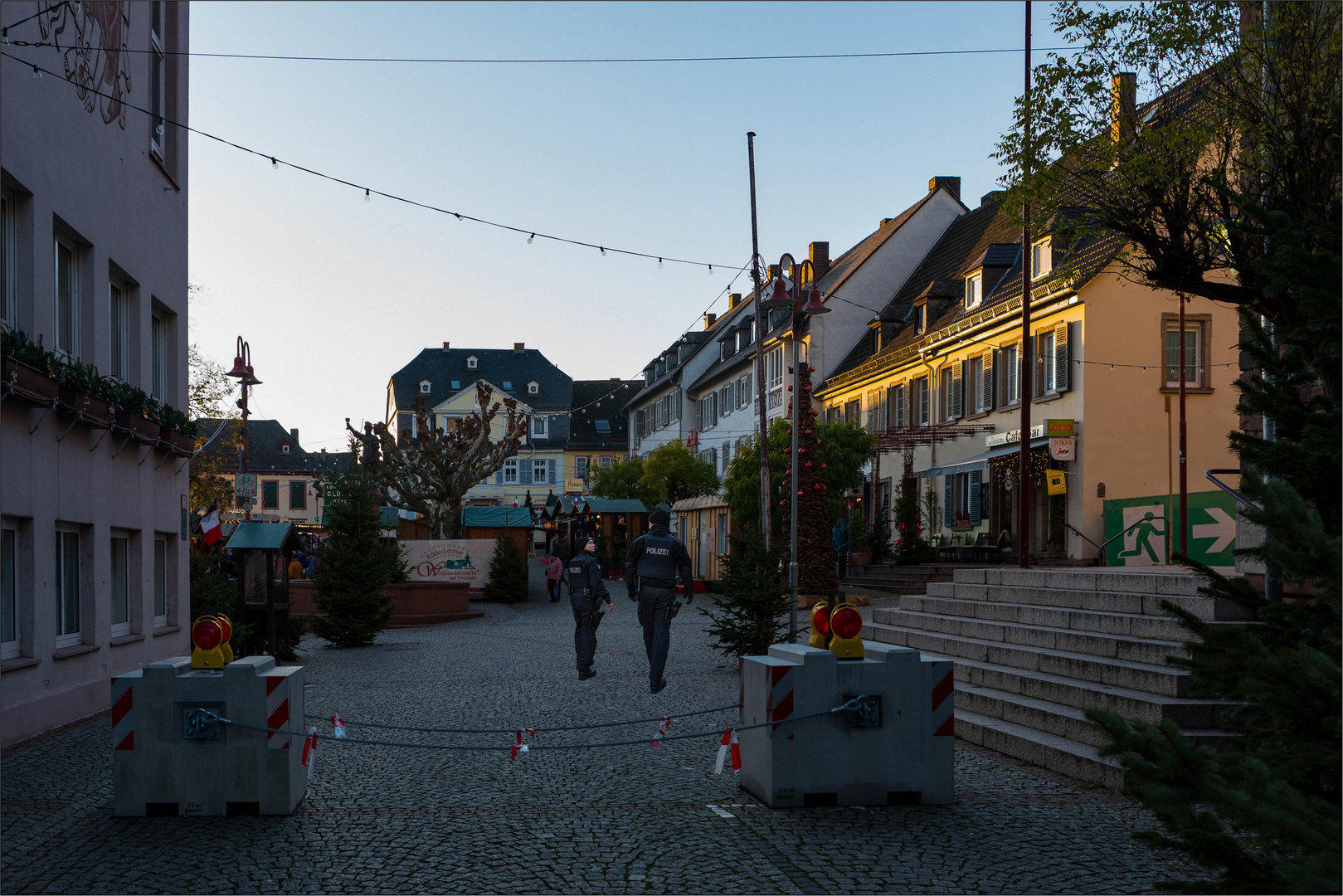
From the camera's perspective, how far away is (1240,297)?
9.96 metres

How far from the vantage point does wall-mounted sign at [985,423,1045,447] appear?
31953mm

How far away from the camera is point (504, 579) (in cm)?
3522

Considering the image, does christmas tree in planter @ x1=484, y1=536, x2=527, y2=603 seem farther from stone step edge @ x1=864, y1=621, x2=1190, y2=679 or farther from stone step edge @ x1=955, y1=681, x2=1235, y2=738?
stone step edge @ x1=955, y1=681, x2=1235, y2=738

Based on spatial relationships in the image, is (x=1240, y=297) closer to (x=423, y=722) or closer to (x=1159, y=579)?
(x=1159, y=579)

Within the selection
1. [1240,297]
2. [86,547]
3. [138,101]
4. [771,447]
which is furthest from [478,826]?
[771,447]

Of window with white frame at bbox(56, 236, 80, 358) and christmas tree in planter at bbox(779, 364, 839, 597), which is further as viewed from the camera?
christmas tree in planter at bbox(779, 364, 839, 597)

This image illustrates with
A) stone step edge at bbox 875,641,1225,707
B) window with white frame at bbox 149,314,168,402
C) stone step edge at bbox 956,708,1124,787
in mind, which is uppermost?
window with white frame at bbox 149,314,168,402

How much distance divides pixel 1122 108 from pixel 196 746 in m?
8.91

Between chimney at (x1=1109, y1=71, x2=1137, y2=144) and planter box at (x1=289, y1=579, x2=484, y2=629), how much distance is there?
1960 centimetres

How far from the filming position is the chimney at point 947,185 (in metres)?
50.4

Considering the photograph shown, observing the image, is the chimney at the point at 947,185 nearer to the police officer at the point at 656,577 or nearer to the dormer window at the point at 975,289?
the dormer window at the point at 975,289

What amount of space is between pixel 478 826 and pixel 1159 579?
741cm

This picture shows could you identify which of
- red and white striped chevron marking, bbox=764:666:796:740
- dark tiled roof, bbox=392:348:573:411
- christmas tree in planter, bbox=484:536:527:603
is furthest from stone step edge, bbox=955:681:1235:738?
dark tiled roof, bbox=392:348:573:411

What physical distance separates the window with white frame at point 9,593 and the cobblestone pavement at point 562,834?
935mm
